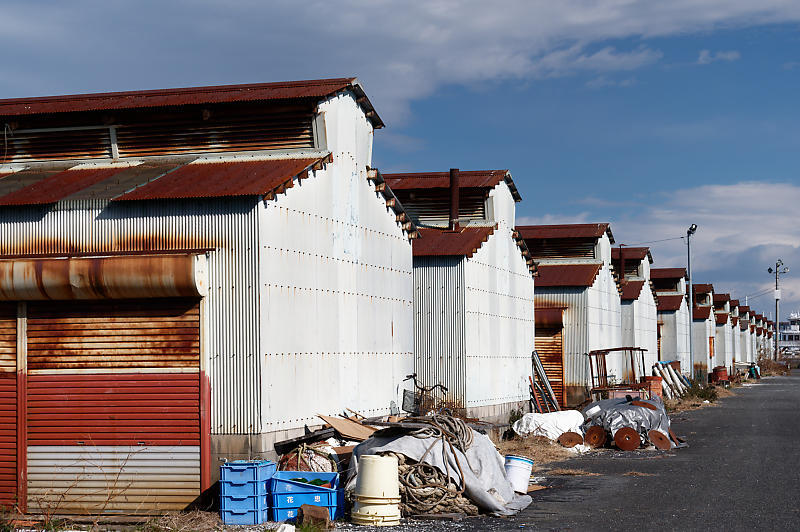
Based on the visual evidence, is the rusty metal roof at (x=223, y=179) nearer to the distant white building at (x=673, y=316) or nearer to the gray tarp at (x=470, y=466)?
the gray tarp at (x=470, y=466)

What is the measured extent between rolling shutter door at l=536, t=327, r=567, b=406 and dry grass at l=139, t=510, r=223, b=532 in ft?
78.2

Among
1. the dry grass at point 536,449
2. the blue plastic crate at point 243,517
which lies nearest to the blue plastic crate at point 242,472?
the blue plastic crate at point 243,517

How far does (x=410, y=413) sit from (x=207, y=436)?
9123 millimetres

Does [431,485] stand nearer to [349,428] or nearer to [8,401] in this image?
[349,428]

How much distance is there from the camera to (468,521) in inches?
621

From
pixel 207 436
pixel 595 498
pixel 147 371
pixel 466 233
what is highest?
pixel 466 233

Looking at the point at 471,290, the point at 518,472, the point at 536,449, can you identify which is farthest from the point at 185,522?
the point at 471,290

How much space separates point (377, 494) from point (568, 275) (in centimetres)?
2522

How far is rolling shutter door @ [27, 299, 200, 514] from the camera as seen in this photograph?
1667 cm

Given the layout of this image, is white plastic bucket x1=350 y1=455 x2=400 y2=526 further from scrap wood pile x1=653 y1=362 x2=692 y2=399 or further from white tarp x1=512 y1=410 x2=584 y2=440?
scrap wood pile x1=653 y1=362 x2=692 y2=399

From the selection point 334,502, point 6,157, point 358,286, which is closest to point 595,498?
point 334,502

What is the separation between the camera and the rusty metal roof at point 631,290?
5031cm

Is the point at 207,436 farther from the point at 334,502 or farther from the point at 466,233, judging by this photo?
A: the point at 466,233

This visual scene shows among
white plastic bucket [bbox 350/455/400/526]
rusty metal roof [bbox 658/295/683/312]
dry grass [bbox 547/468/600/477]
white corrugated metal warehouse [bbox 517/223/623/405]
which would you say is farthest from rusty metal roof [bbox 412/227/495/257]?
rusty metal roof [bbox 658/295/683/312]
